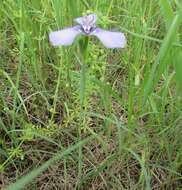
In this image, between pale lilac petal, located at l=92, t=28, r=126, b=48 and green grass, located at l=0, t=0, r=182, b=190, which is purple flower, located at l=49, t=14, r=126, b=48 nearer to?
pale lilac petal, located at l=92, t=28, r=126, b=48

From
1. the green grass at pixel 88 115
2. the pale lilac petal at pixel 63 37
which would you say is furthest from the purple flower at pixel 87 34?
the green grass at pixel 88 115

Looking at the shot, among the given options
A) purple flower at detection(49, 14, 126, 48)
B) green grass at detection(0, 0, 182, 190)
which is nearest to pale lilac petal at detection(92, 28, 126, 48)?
purple flower at detection(49, 14, 126, 48)

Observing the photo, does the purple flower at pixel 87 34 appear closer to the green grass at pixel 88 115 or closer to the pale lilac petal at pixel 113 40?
the pale lilac petal at pixel 113 40

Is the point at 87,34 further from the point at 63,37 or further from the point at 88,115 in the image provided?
the point at 88,115

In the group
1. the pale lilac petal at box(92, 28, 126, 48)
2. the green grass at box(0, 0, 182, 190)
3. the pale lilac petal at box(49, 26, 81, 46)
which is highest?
the pale lilac petal at box(49, 26, 81, 46)

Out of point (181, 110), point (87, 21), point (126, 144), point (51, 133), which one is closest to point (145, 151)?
point (126, 144)

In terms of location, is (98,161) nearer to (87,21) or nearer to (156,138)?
(156,138)

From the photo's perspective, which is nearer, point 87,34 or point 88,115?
point 87,34

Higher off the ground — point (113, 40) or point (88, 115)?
point (113, 40)

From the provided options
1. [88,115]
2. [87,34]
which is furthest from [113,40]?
[88,115]
